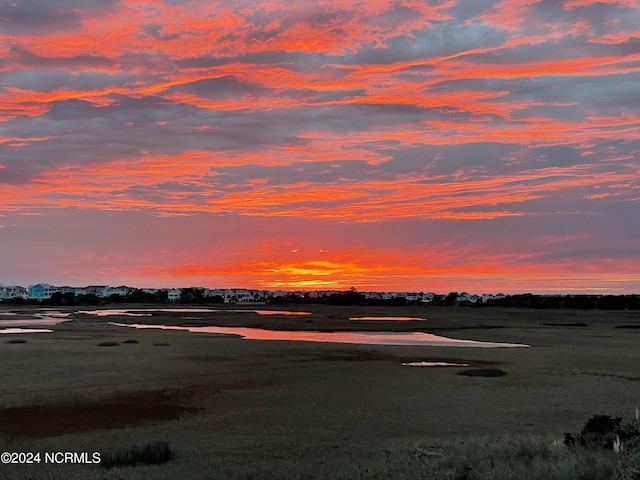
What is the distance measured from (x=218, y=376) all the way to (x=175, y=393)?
4571 millimetres

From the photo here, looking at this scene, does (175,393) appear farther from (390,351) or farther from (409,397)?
(390,351)

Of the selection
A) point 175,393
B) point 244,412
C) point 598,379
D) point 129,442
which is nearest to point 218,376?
point 175,393

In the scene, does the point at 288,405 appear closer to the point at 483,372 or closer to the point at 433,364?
the point at 483,372

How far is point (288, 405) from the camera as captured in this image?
19.8m

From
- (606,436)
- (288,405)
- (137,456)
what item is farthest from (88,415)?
(606,436)

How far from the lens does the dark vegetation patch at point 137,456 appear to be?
13289 millimetres

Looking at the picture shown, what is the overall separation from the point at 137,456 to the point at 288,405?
6.93m

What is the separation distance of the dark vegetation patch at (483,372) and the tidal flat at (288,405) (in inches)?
24.4

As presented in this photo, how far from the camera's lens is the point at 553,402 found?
20609mm

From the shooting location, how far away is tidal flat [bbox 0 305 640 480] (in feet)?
44.2

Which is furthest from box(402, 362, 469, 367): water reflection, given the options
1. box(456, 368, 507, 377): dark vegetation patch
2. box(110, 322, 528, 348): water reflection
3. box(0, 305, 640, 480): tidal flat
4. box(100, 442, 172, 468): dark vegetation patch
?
box(100, 442, 172, 468): dark vegetation patch

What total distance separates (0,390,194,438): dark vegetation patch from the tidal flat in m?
0.06

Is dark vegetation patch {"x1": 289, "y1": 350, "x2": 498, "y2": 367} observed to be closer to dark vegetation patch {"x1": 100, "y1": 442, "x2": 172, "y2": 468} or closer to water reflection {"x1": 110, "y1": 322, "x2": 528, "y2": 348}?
water reflection {"x1": 110, "y1": 322, "x2": 528, "y2": 348}

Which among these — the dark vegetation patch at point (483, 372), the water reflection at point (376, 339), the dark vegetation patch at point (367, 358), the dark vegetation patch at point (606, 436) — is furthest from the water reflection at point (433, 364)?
the dark vegetation patch at point (606, 436)
